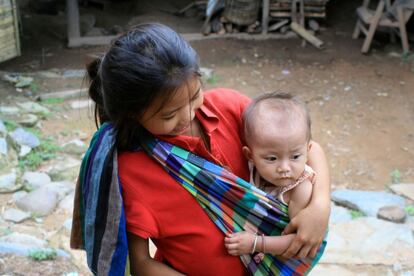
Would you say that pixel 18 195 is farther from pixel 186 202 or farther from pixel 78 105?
pixel 186 202

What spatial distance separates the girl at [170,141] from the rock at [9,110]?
428 centimetres

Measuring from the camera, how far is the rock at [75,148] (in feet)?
15.8

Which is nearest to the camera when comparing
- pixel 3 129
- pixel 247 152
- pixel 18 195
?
pixel 247 152

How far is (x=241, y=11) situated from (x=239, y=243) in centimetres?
759

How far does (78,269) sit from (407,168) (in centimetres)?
366

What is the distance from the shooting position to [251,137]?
59.2 inches

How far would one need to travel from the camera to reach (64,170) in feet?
14.6

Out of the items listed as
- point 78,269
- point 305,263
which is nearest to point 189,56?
point 305,263

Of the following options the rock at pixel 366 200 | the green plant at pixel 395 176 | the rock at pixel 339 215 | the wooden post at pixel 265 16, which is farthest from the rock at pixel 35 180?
the wooden post at pixel 265 16

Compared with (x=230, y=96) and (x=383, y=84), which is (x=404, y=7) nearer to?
(x=383, y=84)

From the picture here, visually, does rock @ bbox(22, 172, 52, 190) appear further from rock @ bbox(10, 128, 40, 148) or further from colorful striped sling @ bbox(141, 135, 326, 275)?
colorful striped sling @ bbox(141, 135, 326, 275)

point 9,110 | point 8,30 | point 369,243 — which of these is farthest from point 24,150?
point 369,243

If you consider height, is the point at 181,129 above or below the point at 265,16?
above

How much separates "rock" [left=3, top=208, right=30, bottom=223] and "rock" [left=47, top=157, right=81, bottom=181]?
0.69 meters
